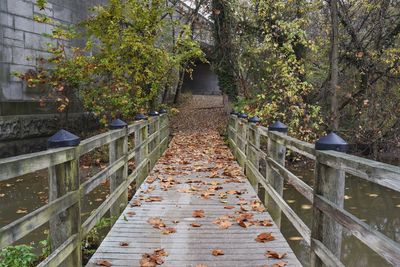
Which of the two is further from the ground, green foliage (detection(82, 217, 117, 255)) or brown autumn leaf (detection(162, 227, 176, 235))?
brown autumn leaf (detection(162, 227, 176, 235))

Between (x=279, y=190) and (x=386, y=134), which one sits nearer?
(x=279, y=190)

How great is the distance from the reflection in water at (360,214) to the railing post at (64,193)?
4.07 meters

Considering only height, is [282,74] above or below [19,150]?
above

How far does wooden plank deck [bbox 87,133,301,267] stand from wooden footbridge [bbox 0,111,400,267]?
0.4 inches

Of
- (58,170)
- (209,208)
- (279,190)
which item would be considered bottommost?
(209,208)

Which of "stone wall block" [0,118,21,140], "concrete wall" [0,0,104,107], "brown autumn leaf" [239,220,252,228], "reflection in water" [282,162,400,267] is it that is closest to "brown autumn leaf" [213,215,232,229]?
"brown autumn leaf" [239,220,252,228]

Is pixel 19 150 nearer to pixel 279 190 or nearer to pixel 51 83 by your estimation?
pixel 51 83

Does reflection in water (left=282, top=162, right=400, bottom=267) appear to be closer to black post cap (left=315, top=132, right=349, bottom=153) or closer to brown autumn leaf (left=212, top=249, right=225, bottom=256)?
brown autumn leaf (left=212, top=249, right=225, bottom=256)

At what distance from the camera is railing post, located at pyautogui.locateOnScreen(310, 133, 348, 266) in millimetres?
3029

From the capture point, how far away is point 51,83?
11.1m

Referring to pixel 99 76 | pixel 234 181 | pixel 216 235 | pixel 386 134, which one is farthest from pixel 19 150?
pixel 386 134

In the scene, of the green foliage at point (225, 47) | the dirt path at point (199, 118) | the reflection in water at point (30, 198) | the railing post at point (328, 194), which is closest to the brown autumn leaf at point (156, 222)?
the railing post at point (328, 194)

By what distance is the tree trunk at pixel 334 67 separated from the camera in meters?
11.7

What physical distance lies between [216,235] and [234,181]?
281 centimetres
